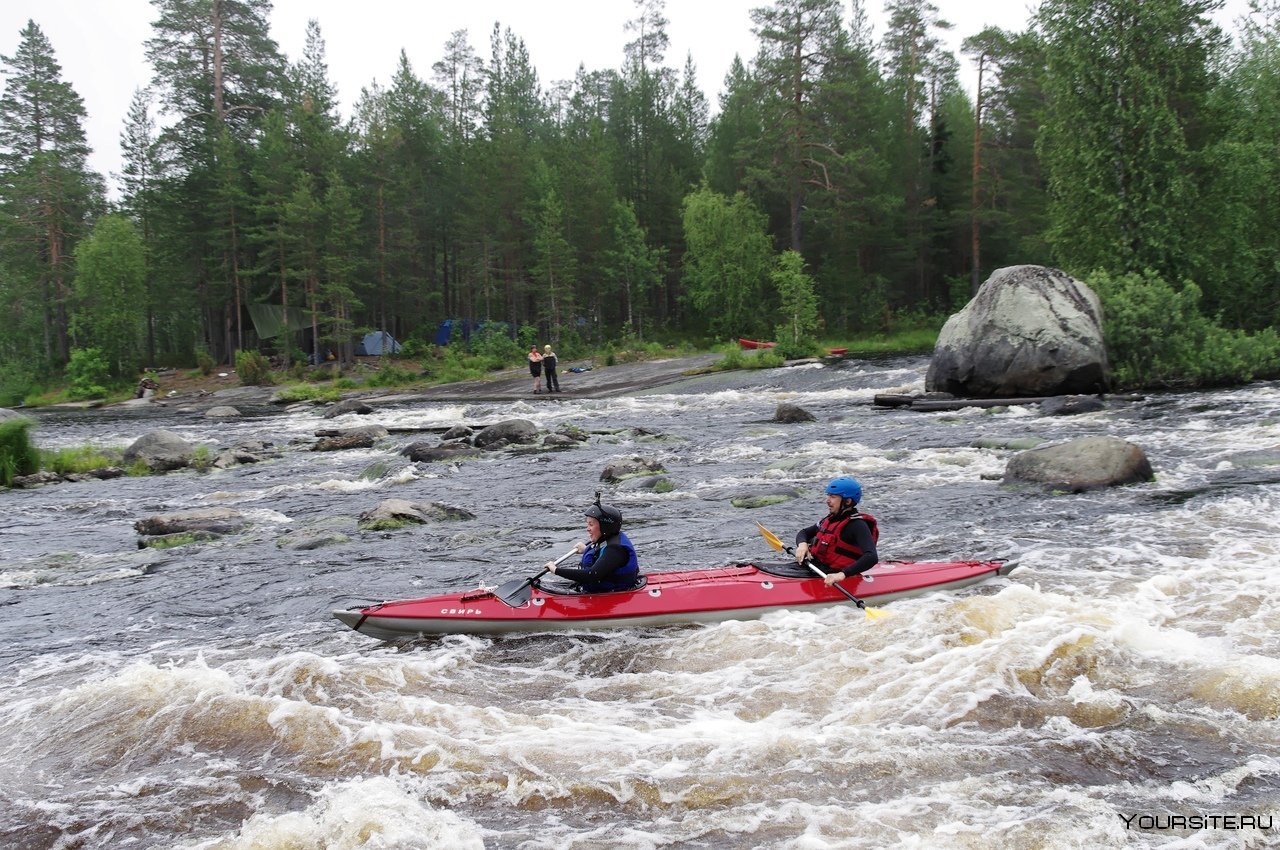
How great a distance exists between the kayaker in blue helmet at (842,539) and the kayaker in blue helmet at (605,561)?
159 centimetres

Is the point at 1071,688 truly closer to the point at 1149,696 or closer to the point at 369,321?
the point at 1149,696

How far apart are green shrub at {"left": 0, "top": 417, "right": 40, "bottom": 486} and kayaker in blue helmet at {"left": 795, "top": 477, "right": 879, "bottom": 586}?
1509cm

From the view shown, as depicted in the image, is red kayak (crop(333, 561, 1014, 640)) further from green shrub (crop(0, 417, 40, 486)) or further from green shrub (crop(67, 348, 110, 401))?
green shrub (crop(67, 348, 110, 401))

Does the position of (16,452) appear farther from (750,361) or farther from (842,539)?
(750,361)

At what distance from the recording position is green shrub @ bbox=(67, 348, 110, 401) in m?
39.7

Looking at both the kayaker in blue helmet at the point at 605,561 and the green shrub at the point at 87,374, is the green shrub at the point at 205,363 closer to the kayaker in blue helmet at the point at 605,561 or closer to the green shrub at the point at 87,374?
the green shrub at the point at 87,374

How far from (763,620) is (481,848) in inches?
147

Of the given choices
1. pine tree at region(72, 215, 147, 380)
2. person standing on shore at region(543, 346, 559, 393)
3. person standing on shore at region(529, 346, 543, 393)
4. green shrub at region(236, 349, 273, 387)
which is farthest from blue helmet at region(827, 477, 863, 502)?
pine tree at region(72, 215, 147, 380)

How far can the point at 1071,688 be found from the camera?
623 centimetres

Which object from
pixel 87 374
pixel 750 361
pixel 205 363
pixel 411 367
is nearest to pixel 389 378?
pixel 411 367

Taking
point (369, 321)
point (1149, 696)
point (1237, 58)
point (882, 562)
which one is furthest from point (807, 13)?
point (1149, 696)

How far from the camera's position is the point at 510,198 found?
43125 mm

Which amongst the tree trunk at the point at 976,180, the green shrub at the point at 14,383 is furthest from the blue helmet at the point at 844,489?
the green shrub at the point at 14,383

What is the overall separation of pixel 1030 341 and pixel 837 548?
527 inches
